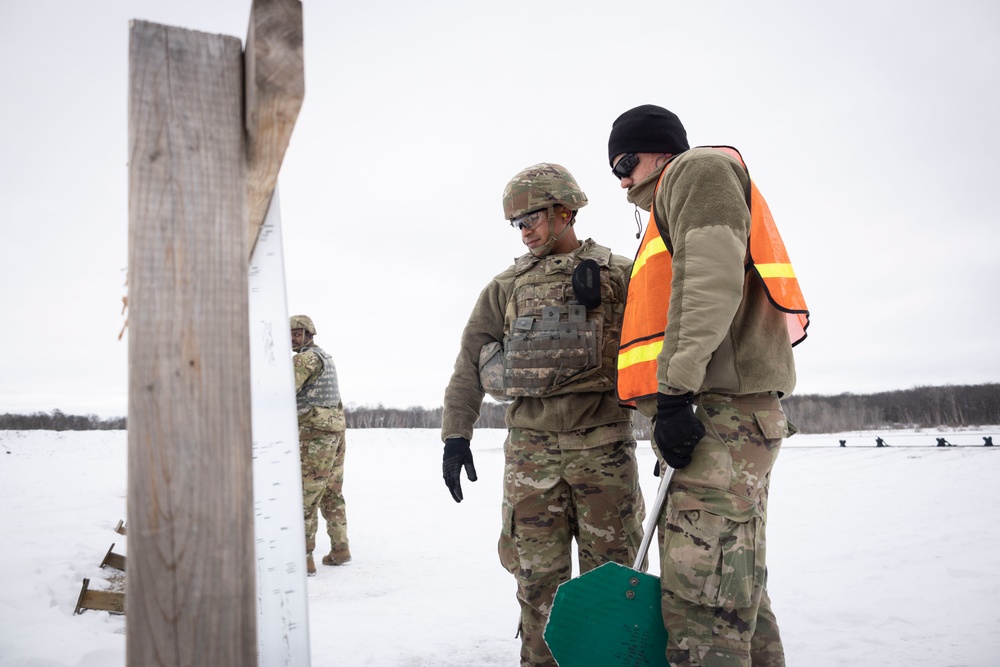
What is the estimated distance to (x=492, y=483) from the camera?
38.5ft

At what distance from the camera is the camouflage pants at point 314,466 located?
5410 millimetres

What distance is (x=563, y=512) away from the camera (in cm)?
267

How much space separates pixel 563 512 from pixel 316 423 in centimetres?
363

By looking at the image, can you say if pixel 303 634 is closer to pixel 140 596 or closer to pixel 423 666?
pixel 140 596

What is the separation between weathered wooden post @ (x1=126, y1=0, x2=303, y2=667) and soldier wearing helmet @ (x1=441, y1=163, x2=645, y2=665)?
1740 millimetres

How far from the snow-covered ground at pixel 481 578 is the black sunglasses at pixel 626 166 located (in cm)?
252

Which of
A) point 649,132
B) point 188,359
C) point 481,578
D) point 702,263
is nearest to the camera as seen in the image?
point 188,359

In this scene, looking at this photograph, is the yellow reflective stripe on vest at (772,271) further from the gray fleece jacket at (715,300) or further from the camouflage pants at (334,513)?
the camouflage pants at (334,513)

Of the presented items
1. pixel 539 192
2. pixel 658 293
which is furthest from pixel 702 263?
pixel 539 192

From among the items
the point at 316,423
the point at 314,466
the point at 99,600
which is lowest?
the point at 99,600

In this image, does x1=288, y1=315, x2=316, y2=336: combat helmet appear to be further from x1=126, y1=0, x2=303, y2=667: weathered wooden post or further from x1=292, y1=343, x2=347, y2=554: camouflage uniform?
x1=126, y1=0, x2=303, y2=667: weathered wooden post

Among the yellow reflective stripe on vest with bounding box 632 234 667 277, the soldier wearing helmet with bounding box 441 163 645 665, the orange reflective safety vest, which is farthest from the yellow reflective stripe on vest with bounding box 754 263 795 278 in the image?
the soldier wearing helmet with bounding box 441 163 645 665

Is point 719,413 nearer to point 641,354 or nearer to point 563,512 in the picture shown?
point 641,354

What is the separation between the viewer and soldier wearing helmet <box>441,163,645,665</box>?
2.58 meters
